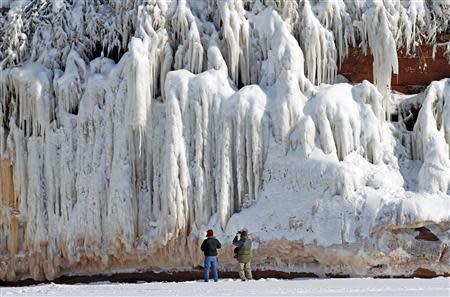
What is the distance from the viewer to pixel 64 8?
22.6 m

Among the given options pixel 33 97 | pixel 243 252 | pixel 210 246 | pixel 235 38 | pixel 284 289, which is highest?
pixel 235 38

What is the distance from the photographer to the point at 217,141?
20188mm

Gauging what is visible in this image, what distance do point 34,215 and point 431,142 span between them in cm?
908

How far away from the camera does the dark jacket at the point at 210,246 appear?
18469 millimetres

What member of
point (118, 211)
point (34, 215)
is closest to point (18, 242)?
point (34, 215)

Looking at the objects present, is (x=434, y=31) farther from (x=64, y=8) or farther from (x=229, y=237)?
(x=64, y=8)

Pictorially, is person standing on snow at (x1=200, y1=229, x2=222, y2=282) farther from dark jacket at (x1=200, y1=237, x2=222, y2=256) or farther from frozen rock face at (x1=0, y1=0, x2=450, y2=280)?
frozen rock face at (x1=0, y1=0, x2=450, y2=280)

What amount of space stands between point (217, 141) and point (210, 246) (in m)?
2.71

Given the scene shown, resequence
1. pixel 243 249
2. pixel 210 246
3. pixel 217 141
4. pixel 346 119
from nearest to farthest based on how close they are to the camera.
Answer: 1. pixel 210 246
2. pixel 243 249
3. pixel 346 119
4. pixel 217 141

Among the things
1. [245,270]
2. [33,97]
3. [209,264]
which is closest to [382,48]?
[245,270]

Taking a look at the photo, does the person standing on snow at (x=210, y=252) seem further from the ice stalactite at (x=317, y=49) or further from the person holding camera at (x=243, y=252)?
the ice stalactite at (x=317, y=49)

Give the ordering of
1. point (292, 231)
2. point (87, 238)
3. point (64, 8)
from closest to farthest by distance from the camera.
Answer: point (292, 231) → point (87, 238) → point (64, 8)

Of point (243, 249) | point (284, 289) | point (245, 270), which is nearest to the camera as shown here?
point (284, 289)

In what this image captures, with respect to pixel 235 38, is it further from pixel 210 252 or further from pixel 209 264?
pixel 209 264
